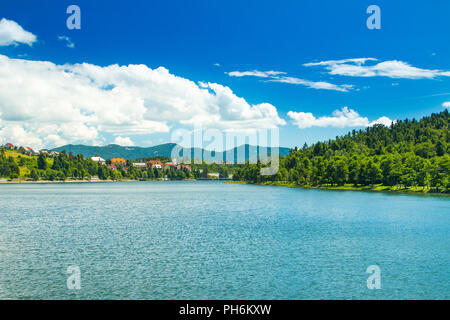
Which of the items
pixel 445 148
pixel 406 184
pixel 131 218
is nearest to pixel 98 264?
pixel 131 218

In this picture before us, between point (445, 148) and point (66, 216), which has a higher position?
point (445, 148)

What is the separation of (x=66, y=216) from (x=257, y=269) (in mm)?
48473

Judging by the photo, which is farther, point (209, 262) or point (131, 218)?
point (131, 218)

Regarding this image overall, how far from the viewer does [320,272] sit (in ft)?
104

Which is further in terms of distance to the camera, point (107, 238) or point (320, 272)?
point (107, 238)

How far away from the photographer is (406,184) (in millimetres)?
144250

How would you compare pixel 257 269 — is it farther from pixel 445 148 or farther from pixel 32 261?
pixel 445 148
